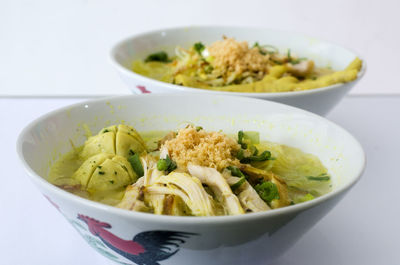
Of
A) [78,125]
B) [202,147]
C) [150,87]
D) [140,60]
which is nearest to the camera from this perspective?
[202,147]

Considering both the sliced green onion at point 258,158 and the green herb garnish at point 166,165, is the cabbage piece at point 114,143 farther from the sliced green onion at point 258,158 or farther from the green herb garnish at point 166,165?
the sliced green onion at point 258,158

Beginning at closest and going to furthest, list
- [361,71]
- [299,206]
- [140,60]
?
[299,206] → [361,71] → [140,60]

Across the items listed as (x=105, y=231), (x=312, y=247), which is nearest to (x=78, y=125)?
(x=105, y=231)

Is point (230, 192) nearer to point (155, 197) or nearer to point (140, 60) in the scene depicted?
point (155, 197)

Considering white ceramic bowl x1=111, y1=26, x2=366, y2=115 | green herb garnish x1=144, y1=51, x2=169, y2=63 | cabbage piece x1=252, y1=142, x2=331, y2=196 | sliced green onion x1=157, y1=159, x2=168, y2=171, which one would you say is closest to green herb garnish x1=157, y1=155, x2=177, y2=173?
sliced green onion x1=157, y1=159, x2=168, y2=171

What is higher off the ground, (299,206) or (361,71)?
(299,206)

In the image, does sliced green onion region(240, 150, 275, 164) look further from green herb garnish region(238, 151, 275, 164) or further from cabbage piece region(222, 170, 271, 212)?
cabbage piece region(222, 170, 271, 212)
